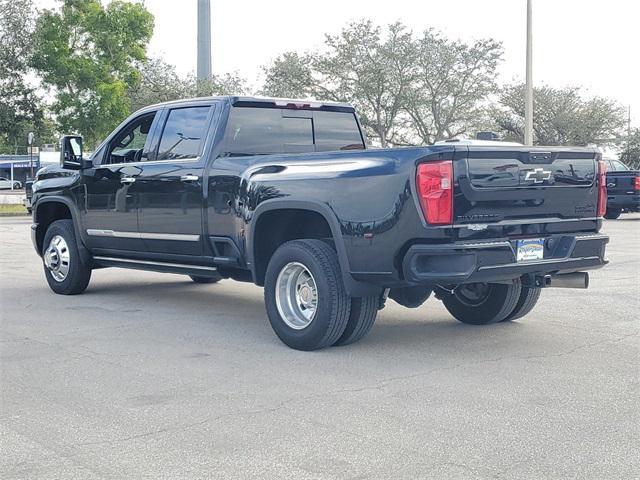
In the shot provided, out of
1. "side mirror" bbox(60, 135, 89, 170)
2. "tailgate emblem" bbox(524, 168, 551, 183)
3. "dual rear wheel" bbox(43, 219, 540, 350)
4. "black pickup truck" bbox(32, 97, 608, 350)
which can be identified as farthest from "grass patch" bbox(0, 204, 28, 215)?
"tailgate emblem" bbox(524, 168, 551, 183)

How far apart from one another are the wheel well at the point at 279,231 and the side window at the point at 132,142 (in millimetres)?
2132

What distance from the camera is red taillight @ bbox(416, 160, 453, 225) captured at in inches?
231

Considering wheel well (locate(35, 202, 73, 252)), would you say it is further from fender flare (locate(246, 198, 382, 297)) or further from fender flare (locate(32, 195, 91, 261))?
fender flare (locate(246, 198, 382, 297))

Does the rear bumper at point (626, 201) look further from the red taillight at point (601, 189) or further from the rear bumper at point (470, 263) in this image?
the rear bumper at point (470, 263)

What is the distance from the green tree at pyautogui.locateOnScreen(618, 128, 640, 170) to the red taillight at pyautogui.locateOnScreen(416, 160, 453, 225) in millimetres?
41479

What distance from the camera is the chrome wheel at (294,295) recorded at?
22.4 ft

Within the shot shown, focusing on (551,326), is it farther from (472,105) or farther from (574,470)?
(472,105)

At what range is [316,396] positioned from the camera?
5395 mm

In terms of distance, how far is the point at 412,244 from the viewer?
6.02 m

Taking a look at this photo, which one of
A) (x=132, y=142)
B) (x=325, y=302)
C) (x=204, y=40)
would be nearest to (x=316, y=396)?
(x=325, y=302)

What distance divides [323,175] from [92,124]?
3602cm

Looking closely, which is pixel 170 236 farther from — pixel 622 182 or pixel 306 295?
pixel 622 182

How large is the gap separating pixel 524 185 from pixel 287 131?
2767 mm

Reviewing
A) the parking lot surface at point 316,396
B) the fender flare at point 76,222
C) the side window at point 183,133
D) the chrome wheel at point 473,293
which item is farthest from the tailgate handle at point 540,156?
the fender flare at point 76,222
